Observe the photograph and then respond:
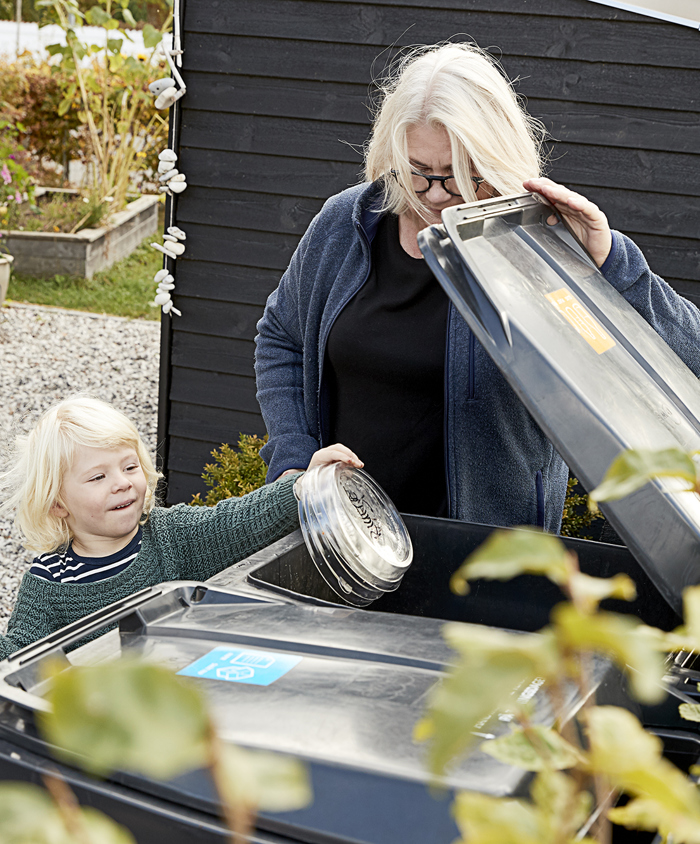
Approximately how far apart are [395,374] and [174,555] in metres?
0.57

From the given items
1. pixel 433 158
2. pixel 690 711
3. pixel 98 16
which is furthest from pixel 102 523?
pixel 98 16

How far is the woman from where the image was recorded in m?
1.56

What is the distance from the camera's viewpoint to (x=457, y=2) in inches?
139

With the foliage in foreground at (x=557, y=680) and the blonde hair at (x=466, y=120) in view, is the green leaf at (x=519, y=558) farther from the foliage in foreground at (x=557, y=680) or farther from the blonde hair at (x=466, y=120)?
the blonde hair at (x=466, y=120)

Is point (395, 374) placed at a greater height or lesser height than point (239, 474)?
greater

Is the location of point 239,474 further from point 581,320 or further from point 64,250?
point 64,250

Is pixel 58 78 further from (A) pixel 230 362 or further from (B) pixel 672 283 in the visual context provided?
(B) pixel 672 283

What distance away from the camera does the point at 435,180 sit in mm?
1620

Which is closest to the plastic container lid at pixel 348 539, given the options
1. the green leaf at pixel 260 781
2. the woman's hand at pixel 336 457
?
the woman's hand at pixel 336 457

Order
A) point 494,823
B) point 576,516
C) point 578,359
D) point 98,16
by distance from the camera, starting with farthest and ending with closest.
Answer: point 98,16 → point 576,516 → point 578,359 → point 494,823

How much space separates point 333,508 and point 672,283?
2714 millimetres

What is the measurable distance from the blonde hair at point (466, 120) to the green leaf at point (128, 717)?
1406 millimetres

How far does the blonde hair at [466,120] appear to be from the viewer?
155 centimetres

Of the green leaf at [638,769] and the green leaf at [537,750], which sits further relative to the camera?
the green leaf at [537,750]
